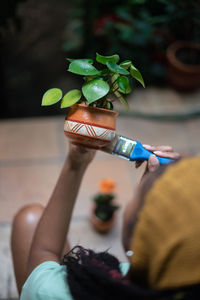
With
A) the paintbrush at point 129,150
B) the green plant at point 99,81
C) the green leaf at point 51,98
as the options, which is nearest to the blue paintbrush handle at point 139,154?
the paintbrush at point 129,150

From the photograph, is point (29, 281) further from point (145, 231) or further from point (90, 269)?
point (145, 231)

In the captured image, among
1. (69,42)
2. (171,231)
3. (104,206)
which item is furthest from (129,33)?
(171,231)

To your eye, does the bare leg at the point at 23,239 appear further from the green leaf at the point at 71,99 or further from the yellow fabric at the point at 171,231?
the yellow fabric at the point at 171,231

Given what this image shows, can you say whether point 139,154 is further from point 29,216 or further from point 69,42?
point 69,42

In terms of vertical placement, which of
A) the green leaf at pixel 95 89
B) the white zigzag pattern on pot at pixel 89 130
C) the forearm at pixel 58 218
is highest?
the green leaf at pixel 95 89

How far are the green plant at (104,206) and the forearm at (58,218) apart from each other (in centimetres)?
56

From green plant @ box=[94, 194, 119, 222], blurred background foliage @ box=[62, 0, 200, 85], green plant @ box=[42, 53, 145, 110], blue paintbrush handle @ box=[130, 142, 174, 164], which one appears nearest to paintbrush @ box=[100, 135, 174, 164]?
blue paintbrush handle @ box=[130, 142, 174, 164]

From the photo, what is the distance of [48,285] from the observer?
0.84 meters

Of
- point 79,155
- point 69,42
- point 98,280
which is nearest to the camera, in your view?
point 98,280

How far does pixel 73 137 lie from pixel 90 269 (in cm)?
34

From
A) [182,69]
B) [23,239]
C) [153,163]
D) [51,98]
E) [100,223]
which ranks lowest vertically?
[100,223]

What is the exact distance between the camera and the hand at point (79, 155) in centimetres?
106

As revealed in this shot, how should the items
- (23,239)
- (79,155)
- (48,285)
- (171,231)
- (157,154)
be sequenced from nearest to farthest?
(171,231) < (48,285) < (157,154) < (79,155) < (23,239)

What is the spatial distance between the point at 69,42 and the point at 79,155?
1.66 m
